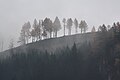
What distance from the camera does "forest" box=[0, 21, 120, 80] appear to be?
99.6 metres

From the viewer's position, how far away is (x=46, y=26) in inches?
6481

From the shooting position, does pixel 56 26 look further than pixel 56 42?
Yes

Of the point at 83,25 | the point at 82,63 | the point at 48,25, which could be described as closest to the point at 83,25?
the point at 83,25

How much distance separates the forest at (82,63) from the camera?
99625 mm

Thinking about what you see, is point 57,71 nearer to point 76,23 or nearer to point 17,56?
point 17,56

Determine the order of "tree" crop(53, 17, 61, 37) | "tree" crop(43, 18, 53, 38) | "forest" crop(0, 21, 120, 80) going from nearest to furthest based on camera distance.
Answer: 1. "forest" crop(0, 21, 120, 80)
2. "tree" crop(43, 18, 53, 38)
3. "tree" crop(53, 17, 61, 37)

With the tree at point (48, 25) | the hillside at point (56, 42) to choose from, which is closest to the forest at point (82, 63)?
the hillside at point (56, 42)

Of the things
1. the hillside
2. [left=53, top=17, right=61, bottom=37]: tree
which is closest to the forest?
the hillside

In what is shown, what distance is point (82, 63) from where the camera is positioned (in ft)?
352

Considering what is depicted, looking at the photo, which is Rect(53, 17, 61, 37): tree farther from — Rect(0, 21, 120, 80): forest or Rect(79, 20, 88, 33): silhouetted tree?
Rect(0, 21, 120, 80): forest

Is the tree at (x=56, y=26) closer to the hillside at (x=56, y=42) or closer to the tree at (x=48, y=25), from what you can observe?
the tree at (x=48, y=25)

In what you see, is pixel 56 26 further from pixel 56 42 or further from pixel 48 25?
pixel 56 42

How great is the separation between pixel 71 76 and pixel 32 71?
20.2 meters

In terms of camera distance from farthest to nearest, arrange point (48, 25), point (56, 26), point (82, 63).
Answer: point (56, 26) → point (48, 25) → point (82, 63)
